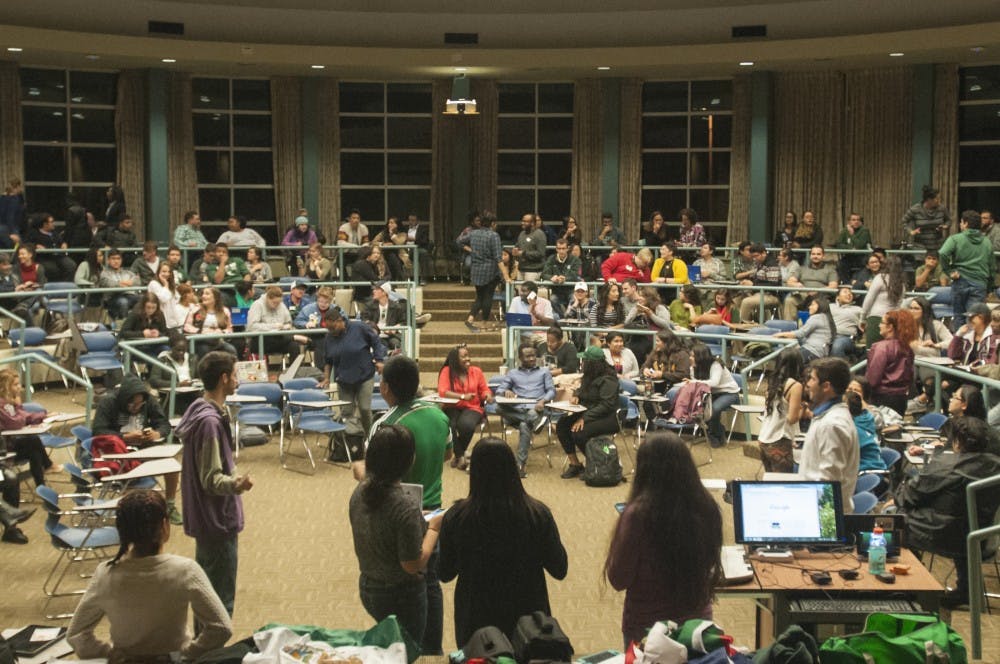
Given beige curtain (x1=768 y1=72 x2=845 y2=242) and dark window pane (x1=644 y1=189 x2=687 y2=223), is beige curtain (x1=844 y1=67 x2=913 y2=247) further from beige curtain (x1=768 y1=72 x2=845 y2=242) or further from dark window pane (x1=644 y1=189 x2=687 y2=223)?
dark window pane (x1=644 y1=189 x2=687 y2=223)

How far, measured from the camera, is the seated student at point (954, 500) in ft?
23.4

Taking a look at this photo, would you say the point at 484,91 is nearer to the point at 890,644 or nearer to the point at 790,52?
the point at 790,52

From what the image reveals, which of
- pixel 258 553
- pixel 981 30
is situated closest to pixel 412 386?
pixel 258 553

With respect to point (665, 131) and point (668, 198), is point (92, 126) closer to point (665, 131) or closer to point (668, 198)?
point (665, 131)


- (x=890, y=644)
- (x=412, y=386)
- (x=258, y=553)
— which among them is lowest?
(x=258, y=553)

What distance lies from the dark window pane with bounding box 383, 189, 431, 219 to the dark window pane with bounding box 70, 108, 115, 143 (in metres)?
4.83

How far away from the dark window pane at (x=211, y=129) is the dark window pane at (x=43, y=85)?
2166 millimetres

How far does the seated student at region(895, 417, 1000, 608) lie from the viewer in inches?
280

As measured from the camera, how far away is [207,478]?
5.63m

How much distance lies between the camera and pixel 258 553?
8.64 meters

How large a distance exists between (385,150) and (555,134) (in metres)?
3.01

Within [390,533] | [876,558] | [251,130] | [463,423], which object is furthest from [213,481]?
[251,130]

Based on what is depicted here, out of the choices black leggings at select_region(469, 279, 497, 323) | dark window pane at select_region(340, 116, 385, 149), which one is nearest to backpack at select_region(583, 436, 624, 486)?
black leggings at select_region(469, 279, 497, 323)

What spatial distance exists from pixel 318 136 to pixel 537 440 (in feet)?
32.8
